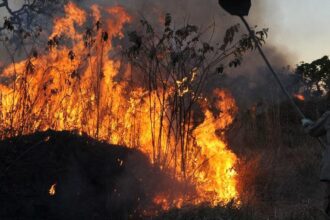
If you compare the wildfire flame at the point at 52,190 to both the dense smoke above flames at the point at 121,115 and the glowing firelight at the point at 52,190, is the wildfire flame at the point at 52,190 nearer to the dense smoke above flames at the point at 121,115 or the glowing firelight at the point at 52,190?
the glowing firelight at the point at 52,190

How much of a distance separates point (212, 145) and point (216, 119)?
0.61 meters

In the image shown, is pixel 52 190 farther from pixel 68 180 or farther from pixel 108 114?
pixel 108 114

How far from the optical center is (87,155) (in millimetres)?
6410

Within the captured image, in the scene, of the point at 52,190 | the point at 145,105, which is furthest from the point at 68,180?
the point at 145,105

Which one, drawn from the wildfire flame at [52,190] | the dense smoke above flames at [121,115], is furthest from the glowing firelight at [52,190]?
the dense smoke above flames at [121,115]

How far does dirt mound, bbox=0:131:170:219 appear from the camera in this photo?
5.75 metres

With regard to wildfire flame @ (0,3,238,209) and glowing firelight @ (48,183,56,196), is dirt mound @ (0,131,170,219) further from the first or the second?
wildfire flame @ (0,3,238,209)

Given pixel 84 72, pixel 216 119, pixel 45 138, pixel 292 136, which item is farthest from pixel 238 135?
pixel 45 138

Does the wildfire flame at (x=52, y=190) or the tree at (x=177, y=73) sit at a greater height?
the tree at (x=177, y=73)

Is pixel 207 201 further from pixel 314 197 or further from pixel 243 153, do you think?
pixel 243 153

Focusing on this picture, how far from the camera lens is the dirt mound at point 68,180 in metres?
5.75

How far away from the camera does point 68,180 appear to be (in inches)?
237

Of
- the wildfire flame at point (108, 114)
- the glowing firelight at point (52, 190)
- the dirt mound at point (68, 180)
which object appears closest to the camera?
the dirt mound at point (68, 180)

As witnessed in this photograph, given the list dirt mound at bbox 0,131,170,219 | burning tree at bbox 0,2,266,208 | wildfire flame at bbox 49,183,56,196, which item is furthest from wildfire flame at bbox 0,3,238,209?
wildfire flame at bbox 49,183,56,196
